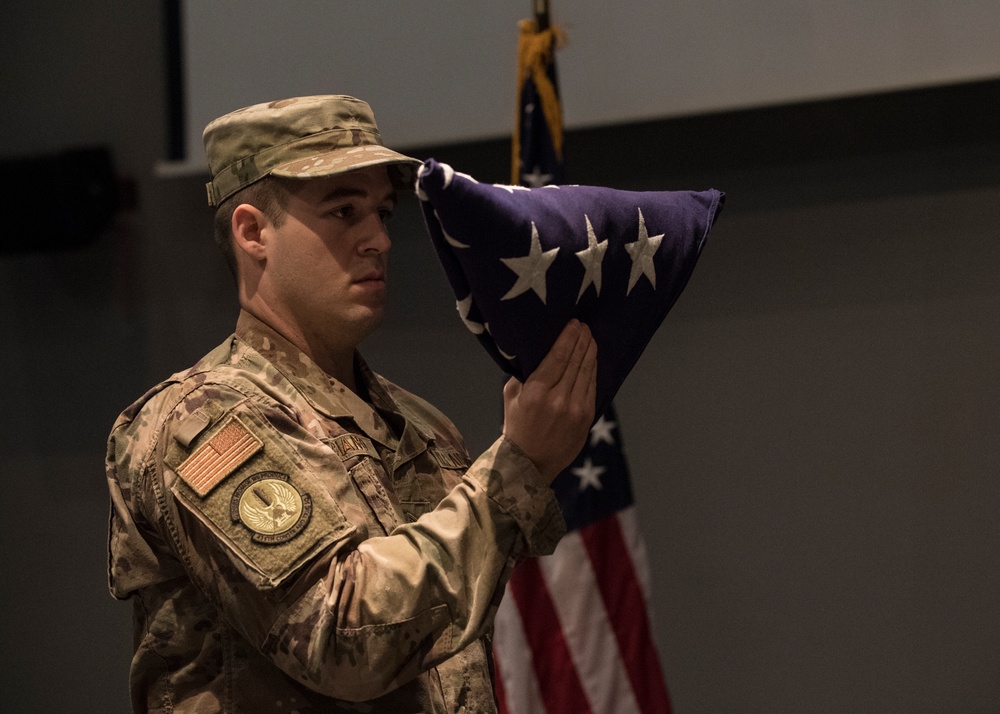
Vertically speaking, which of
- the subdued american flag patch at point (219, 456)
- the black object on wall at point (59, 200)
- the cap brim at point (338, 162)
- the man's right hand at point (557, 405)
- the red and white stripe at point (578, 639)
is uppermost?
the cap brim at point (338, 162)

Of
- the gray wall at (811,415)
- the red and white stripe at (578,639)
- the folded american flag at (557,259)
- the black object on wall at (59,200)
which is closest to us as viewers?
the folded american flag at (557,259)

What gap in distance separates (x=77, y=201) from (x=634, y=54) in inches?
61.1

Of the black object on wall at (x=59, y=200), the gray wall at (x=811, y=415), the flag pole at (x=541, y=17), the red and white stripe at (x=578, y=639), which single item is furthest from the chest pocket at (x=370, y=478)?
the black object on wall at (x=59, y=200)

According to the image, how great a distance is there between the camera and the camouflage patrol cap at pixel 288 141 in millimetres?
1289

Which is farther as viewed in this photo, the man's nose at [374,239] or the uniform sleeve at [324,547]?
the man's nose at [374,239]

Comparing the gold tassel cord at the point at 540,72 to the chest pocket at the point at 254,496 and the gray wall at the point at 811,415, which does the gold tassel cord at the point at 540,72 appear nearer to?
the gray wall at the point at 811,415

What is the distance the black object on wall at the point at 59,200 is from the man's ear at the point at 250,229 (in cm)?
196

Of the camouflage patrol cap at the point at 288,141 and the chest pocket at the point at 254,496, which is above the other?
the camouflage patrol cap at the point at 288,141

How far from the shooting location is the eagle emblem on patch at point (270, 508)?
1.09m

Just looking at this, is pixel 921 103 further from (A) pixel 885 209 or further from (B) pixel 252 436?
(B) pixel 252 436

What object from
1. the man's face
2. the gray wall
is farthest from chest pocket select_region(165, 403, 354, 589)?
the gray wall

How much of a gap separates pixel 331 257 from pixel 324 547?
35 cm

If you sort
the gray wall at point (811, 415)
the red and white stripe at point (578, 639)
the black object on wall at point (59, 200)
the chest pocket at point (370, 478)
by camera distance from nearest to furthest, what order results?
the chest pocket at point (370, 478) < the red and white stripe at point (578, 639) < the gray wall at point (811, 415) < the black object on wall at point (59, 200)

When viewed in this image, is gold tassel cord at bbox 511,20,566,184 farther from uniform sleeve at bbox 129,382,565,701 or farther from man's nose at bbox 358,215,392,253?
uniform sleeve at bbox 129,382,565,701
